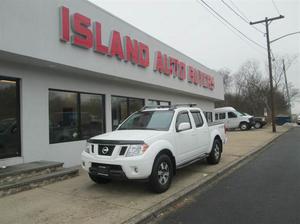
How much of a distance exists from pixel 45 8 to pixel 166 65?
8.27 m

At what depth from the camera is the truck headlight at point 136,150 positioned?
601 cm

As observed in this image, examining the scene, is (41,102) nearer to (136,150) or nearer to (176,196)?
(136,150)

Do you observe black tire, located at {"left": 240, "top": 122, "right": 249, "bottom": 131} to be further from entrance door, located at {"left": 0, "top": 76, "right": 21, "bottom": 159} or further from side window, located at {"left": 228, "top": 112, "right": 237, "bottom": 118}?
entrance door, located at {"left": 0, "top": 76, "right": 21, "bottom": 159}

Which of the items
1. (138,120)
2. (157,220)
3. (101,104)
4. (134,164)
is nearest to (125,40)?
(101,104)

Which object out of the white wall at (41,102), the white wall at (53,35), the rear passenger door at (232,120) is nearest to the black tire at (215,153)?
the white wall at (53,35)

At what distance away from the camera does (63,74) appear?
9.73m

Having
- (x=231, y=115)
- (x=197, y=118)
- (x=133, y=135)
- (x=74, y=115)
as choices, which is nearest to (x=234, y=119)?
(x=231, y=115)

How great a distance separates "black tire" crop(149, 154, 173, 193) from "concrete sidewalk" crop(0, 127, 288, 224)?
170 millimetres

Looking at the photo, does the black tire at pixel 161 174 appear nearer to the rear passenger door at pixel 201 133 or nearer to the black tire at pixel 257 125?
the rear passenger door at pixel 201 133

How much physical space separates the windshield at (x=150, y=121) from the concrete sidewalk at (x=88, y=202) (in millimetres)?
1475

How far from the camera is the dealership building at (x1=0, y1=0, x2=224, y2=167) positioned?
25.4 ft

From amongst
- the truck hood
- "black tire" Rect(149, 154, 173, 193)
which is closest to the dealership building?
the truck hood

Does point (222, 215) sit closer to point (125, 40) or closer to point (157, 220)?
point (157, 220)

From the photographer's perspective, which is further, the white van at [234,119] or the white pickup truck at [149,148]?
the white van at [234,119]
